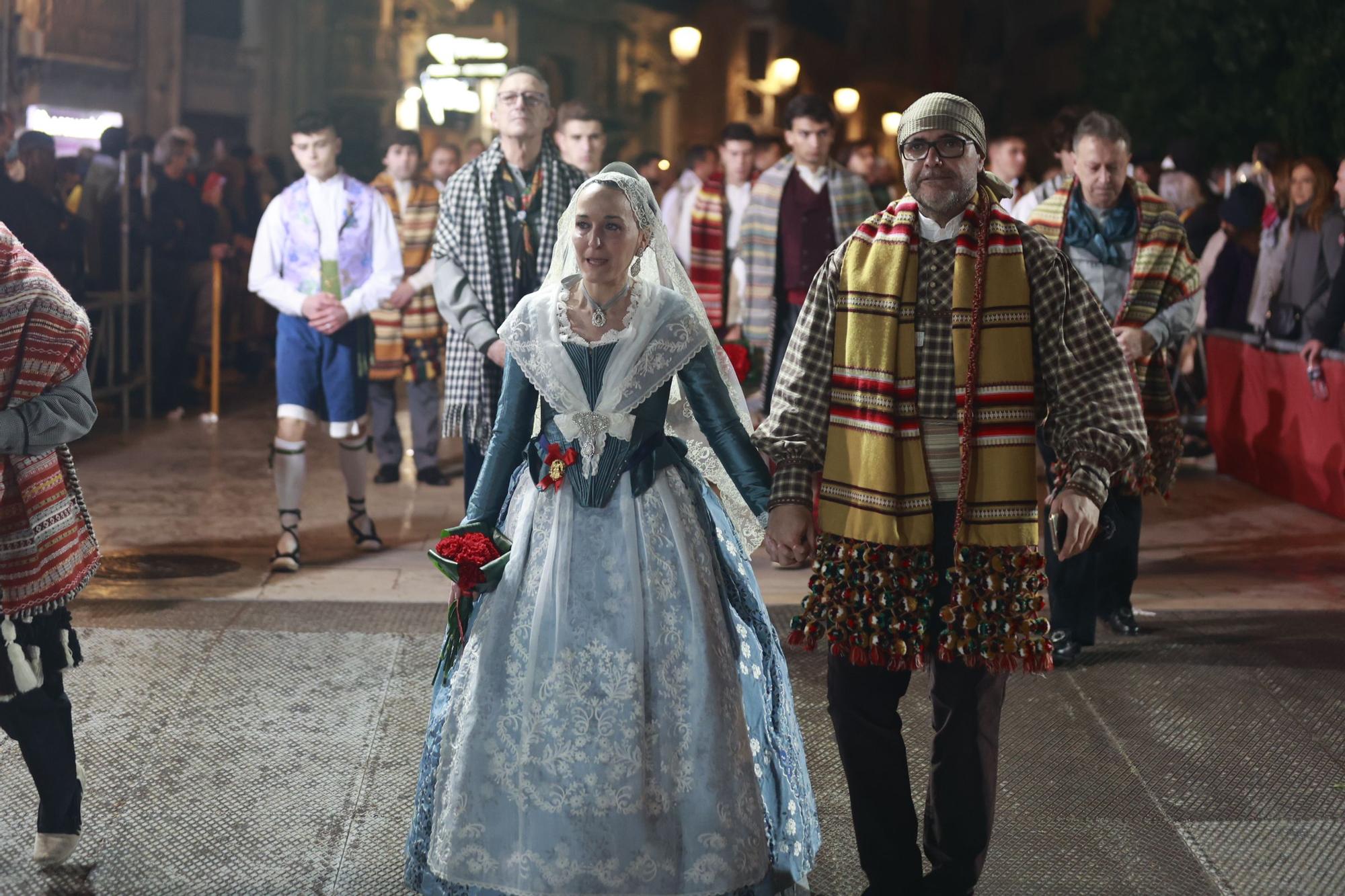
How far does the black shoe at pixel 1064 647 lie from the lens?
19.2 feet

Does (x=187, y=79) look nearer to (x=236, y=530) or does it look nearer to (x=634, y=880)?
(x=236, y=530)

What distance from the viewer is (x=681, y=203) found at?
12.1 meters

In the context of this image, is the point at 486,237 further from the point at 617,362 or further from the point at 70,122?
the point at 70,122

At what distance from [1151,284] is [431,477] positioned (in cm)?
479

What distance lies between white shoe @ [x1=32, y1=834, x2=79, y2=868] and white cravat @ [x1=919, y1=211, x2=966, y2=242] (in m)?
2.51

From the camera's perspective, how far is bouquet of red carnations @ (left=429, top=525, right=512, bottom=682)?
367cm

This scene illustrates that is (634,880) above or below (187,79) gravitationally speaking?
below

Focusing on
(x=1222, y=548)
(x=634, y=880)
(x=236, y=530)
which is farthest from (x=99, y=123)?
(x=634, y=880)

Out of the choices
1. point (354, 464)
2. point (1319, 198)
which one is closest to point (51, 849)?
point (354, 464)

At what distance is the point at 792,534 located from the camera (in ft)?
11.7

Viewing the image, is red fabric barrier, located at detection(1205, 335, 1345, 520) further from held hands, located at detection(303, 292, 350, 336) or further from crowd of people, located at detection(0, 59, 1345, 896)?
crowd of people, located at detection(0, 59, 1345, 896)

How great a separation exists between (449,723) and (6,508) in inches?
46.4

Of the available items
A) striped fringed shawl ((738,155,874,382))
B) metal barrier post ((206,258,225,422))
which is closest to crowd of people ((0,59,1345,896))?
striped fringed shawl ((738,155,874,382))

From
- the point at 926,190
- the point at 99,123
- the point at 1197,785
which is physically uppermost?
the point at 99,123
